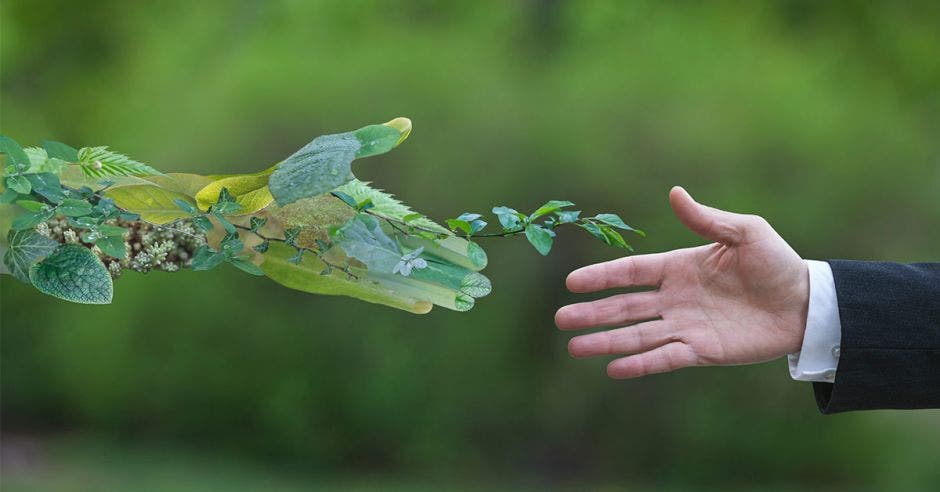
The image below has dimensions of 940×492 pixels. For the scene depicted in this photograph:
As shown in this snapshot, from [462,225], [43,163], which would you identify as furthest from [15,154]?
[462,225]

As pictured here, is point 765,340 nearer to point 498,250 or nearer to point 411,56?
point 498,250

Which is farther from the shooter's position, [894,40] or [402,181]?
[894,40]

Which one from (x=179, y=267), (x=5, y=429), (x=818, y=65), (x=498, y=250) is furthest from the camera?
(x=5, y=429)

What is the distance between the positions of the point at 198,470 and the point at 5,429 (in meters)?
0.55

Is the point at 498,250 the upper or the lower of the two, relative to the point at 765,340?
upper

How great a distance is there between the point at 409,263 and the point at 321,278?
104mm

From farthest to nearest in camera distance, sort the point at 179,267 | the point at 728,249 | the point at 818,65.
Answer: the point at 818,65 → the point at 728,249 → the point at 179,267

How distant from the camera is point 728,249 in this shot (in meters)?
0.92

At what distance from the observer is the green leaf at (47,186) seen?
77 centimetres

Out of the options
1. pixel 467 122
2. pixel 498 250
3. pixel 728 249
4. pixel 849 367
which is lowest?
pixel 849 367

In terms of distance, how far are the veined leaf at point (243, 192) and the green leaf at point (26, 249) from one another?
0.46 feet

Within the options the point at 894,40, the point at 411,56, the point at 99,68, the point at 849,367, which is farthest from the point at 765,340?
the point at 99,68

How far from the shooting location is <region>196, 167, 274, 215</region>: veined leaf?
2.60 ft

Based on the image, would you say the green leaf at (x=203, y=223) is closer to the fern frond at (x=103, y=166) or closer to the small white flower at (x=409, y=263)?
the fern frond at (x=103, y=166)
